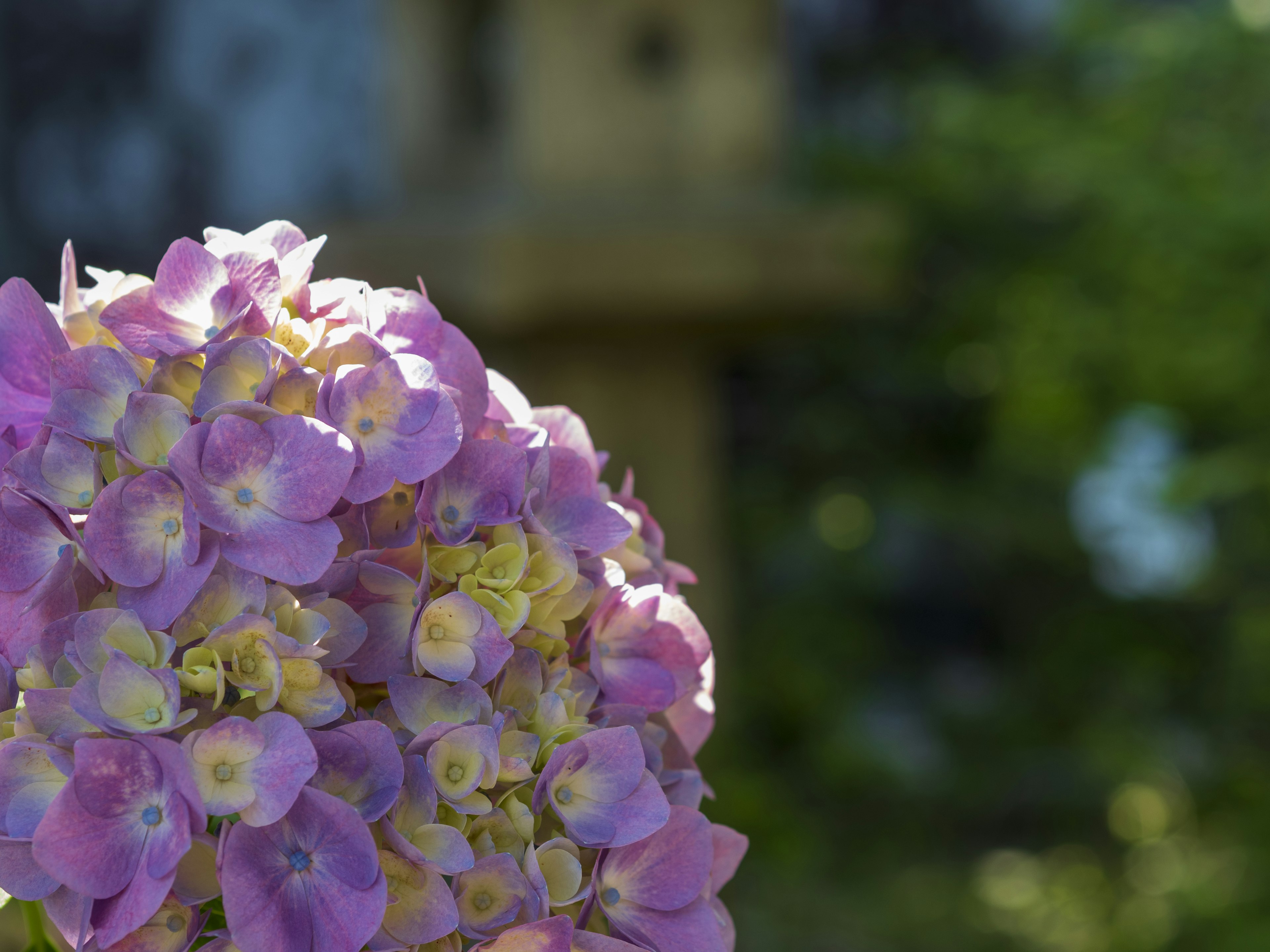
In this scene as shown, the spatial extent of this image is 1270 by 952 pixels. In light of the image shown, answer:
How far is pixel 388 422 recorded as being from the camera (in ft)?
1.20

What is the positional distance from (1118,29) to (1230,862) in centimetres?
153

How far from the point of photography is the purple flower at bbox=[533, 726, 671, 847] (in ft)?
1.18

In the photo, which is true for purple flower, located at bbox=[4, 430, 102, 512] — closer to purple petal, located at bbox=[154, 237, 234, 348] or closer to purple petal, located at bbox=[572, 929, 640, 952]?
purple petal, located at bbox=[154, 237, 234, 348]

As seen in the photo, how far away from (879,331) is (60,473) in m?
2.64

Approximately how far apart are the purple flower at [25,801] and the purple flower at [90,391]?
9cm

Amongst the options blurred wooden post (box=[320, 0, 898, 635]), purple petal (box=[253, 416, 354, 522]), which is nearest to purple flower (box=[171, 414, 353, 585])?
purple petal (box=[253, 416, 354, 522])

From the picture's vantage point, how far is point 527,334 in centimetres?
186

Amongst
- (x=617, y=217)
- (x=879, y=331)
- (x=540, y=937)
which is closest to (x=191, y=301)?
(x=540, y=937)

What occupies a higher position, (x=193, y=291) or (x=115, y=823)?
(x=193, y=291)

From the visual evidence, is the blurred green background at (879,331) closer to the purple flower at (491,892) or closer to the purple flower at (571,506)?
the purple flower at (571,506)

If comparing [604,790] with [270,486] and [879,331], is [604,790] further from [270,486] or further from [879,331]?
[879,331]

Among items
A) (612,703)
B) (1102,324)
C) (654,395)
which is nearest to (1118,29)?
(1102,324)

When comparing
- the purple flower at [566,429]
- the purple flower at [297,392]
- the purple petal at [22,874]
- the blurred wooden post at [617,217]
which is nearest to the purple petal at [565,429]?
the purple flower at [566,429]

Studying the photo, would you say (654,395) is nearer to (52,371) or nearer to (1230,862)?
(1230,862)
